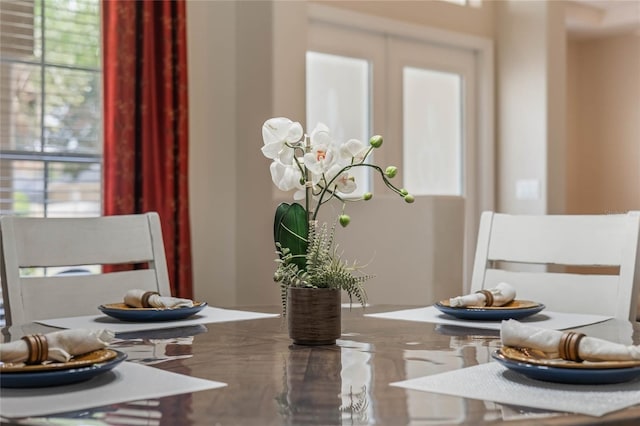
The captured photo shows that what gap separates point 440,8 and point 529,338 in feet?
14.0

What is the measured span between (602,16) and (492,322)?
634 cm

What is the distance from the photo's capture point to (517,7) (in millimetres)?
5281

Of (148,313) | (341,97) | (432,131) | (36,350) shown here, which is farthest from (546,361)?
(432,131)

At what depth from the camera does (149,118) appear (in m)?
3.75

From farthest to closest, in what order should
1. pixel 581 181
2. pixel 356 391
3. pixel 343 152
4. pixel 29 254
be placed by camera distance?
pixel 581 181
pixel 29 254
pixel 343 152
pixel 356 391

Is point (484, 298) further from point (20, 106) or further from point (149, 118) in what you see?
point (20, 106)

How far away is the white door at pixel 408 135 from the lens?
3.58m

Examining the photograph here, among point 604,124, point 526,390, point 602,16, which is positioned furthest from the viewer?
point 604,124

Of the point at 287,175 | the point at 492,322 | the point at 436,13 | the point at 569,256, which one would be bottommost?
the point at 492,322

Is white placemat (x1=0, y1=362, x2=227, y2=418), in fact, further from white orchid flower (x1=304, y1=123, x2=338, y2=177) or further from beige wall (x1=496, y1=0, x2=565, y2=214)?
beige wall (x1=496, y1=0, x2=565, y2=214)

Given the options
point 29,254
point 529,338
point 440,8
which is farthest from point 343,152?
Result: point 440,8

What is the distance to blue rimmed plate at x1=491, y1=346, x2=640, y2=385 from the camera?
0.99m

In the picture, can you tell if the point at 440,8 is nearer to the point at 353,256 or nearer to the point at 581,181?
the point at 353,256

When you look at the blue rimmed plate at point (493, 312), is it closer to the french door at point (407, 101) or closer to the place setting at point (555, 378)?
the place setting at point (555, 378)
